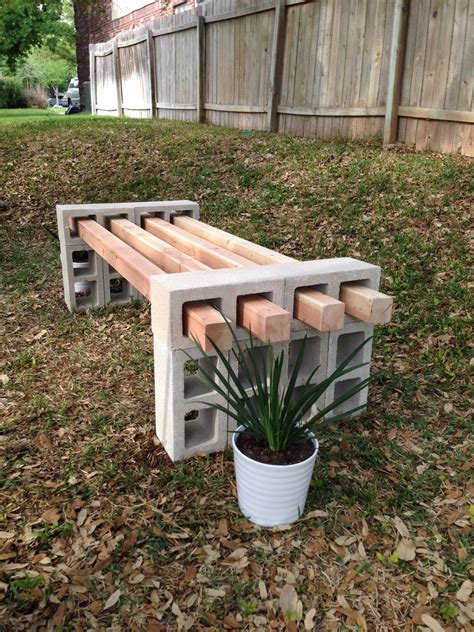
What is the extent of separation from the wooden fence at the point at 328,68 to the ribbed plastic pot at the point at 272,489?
462 centimetres

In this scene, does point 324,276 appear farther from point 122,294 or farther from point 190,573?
point 122,294

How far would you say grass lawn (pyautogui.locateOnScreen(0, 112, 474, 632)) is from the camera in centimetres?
195

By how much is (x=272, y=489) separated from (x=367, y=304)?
85 centimetres

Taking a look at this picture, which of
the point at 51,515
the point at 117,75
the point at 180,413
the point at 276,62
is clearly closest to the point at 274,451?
the point at 180,413

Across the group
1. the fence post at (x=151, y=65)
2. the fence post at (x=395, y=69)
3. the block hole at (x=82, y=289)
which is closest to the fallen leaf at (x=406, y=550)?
the block hole at (x=82, y=289)

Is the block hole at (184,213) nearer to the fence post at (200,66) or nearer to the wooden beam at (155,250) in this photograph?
the wooden beam at (155,250)

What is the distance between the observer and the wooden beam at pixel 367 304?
8.15 feet

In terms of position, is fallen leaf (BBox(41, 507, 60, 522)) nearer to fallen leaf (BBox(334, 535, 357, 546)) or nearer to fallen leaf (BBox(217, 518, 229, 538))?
fallen leaf (BBox(217, 518, 229, 538))

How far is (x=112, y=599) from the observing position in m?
1.94

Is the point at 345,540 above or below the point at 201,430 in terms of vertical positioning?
below

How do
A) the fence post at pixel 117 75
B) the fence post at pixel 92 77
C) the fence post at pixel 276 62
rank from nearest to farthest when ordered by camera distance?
the fence post at pixel 276 62
the fence post at pixel 117 75
the fence post at pixel 92 77

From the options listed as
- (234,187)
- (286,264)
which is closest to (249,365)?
(286,264)

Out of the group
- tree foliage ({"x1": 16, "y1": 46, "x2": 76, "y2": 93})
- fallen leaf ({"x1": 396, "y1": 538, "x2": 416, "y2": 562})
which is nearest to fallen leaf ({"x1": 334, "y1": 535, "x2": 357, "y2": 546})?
fallen leaf ({"x1": 396, "y1": 538, "x2": 416, "y2": 562})

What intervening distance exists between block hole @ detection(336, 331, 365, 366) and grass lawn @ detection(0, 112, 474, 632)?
1.07ft
